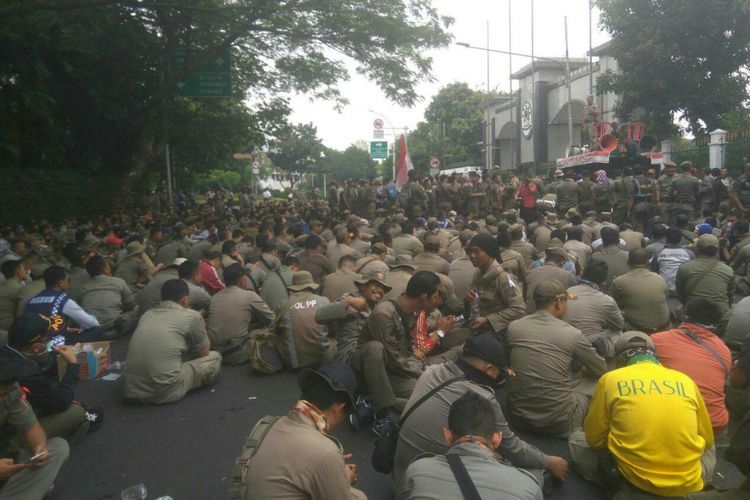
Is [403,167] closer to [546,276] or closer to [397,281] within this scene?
[546,276]

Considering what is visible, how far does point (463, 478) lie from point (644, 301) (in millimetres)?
4771

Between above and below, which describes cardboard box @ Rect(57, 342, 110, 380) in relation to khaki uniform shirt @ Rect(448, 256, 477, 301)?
below

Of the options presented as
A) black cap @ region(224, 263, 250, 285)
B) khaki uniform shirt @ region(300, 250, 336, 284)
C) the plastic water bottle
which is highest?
black cap @ region(224, 263, 250, 285)

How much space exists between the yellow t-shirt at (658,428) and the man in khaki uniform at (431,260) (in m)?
4.75

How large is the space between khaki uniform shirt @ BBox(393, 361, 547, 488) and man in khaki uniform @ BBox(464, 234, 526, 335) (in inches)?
84.2

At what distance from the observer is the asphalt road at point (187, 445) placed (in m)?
4.47

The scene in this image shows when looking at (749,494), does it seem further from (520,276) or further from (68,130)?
(68,130)

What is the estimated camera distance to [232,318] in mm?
7281

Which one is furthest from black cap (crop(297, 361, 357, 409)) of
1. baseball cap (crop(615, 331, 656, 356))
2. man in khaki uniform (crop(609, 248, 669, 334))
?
man in khaki uniform (crop(609, 248, 669, 334))

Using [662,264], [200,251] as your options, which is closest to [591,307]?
[662,264]

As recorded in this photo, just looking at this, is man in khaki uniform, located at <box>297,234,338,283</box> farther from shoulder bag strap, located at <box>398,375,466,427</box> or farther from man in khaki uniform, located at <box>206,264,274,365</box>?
shoulder bag strap, located at <box>398,375,466,427</box>

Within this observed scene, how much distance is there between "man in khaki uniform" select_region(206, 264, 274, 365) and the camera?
7.28 meters

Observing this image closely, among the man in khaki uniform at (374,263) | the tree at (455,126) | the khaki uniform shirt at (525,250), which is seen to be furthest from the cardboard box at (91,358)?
the tree at (455,126)

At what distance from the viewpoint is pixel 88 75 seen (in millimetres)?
19438
